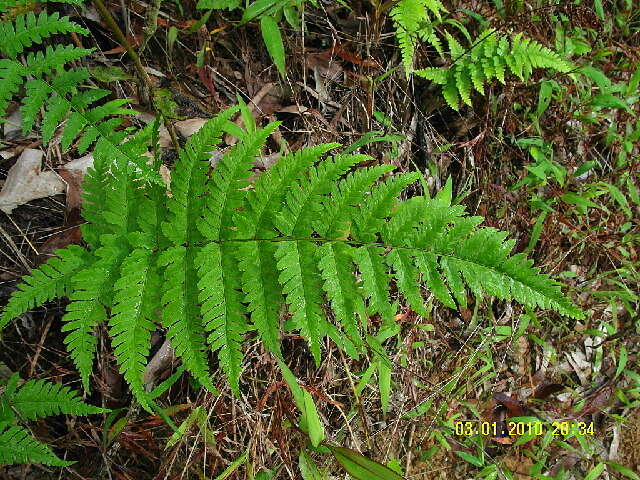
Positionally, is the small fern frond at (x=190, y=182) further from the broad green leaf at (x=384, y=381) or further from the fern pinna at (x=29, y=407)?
the broad green leaf at (x=384, y=381)

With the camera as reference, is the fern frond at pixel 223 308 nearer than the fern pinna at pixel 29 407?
Yes

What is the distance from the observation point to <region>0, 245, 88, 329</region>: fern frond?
1965mm

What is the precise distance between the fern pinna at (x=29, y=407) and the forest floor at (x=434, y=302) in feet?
0.64

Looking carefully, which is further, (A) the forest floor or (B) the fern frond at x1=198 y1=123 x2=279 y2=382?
(A) the forest floor

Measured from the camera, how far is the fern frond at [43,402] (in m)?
2.30

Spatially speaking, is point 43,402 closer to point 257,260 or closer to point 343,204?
point 257,260

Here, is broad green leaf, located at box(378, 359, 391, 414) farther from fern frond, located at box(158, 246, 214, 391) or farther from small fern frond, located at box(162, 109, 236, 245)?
small fern frond, located at box(162, 109, 236, 245)

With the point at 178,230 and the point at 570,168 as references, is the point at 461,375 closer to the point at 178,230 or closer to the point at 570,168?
the point at 570,168

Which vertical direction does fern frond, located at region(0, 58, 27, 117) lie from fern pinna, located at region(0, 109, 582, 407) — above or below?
above

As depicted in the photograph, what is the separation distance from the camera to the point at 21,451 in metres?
2.20

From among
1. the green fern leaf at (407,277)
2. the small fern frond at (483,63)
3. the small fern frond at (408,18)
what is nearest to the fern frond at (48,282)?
the green fern leaf at (407,277)

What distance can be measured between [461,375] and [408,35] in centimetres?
226

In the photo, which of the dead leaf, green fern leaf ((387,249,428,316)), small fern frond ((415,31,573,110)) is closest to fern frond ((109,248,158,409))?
green fern leaf ((387,249,428,316))

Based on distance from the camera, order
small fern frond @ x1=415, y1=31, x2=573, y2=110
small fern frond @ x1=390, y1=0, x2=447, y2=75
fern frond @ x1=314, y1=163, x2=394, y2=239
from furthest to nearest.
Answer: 1. small fern frond @ x1=415, y1=31, x2=573, y2=110
2. small fern frond @ x1=390, y1=0, x2=447, y2=75
3. fern frond @ x1=314, y1=163, x2=394, y2=239
